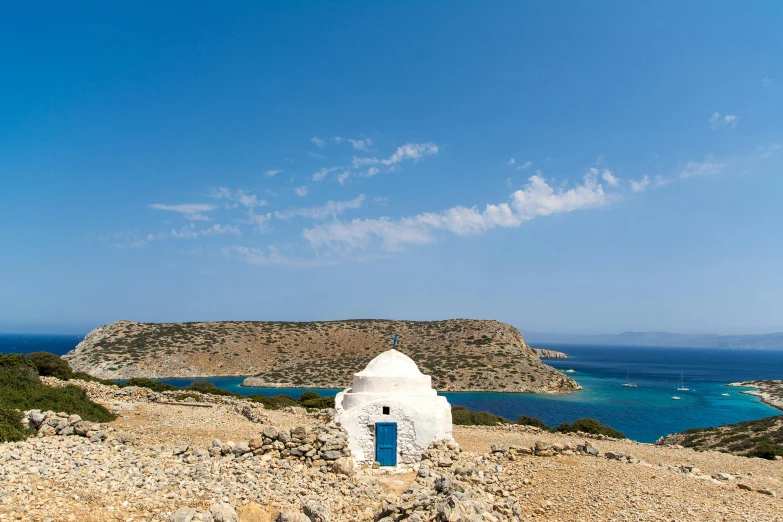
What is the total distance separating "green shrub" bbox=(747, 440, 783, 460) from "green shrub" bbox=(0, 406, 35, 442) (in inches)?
1211

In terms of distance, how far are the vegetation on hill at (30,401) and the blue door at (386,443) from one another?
31.5ft

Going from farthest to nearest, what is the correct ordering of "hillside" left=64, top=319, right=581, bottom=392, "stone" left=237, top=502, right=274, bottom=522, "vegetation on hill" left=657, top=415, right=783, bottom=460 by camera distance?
1. "hillside" left=64, top=319, right=581, bottom=392
2. "vegetation on hill" left=657, top=415, right=783, bottom=460
3. "stone" left=237, top=502, right=274, bottom=522

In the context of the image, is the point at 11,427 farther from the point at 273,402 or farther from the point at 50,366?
the point at 273,402

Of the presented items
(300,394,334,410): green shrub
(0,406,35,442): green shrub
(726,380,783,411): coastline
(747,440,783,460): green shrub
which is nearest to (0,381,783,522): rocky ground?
(0,406,35,442): green shrub

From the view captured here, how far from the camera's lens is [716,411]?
175 feet

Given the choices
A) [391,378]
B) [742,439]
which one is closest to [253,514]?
[391,378]

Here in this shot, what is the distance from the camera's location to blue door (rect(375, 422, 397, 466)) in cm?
1457

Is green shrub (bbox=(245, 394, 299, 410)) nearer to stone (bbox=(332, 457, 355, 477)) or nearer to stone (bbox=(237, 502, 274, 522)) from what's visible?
stone (bbox=(332, 457, 355, 477))

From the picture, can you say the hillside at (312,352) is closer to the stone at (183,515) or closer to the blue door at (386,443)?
the blue door at (386,443)

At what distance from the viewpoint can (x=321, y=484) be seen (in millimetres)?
12094

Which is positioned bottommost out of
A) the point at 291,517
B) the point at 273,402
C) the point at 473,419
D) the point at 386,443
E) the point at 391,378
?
the point at 473,419

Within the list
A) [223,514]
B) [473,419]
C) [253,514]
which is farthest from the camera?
[473,419]

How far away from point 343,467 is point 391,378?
3442mm

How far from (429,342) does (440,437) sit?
66860 mm
